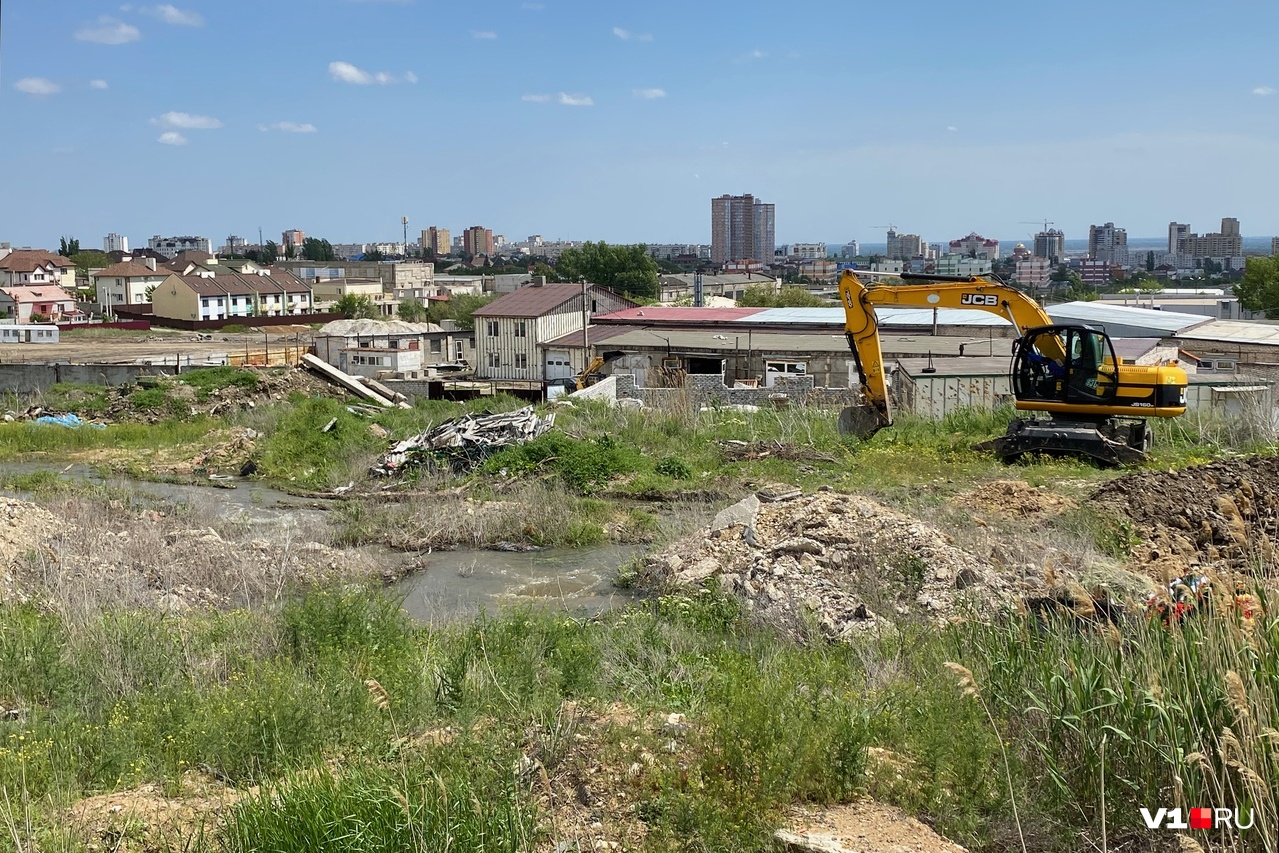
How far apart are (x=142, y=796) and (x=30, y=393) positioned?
27.3 m

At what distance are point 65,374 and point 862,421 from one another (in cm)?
2260

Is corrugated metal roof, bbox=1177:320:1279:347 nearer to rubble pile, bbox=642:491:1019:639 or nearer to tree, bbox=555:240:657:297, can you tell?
rubble pile, bbox=642:491:1019:639

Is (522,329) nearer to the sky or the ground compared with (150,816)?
nearer to the sky

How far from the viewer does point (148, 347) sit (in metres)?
46.7

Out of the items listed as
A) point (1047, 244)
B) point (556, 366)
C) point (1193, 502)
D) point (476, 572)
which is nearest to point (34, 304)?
point (556, 366)

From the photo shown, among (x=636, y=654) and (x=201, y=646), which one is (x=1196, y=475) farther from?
(x=201, y=646)

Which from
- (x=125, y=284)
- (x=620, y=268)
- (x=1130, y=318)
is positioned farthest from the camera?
(x=620, y=268)

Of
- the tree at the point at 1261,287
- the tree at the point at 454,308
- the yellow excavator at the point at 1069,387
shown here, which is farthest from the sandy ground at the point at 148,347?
the tree at the point at 1261,287

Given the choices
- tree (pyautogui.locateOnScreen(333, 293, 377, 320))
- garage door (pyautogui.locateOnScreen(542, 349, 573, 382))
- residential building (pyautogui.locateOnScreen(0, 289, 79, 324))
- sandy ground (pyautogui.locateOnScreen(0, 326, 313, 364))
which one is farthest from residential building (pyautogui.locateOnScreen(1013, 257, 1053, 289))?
garage door (pyautogui.locateOnScreen(542, 349, 573, 382))

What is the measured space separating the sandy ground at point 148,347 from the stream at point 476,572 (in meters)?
19.2

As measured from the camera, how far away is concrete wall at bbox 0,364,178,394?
30328 mm

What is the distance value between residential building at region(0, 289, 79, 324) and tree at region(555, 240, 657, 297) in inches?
1386

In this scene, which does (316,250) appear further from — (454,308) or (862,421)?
(862,421)

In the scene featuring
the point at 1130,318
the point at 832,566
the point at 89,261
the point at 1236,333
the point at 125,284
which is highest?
the point at 89,261
